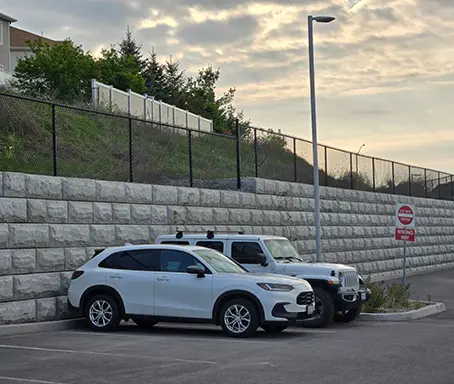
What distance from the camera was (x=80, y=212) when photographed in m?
19.1

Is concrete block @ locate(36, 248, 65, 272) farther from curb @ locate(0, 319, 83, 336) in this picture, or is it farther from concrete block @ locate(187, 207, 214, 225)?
concrete block @ locate(187, 207, 214, 225)

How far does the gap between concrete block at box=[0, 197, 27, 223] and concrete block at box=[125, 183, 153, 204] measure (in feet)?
11.8

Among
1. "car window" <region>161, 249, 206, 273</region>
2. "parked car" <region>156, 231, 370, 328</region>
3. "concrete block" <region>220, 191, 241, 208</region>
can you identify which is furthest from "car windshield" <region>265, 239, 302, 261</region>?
"concrete block" <region>220, 191, 241, 208</region>

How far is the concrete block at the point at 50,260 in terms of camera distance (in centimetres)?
1783

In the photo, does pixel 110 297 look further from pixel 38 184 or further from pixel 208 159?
pixel 208 159

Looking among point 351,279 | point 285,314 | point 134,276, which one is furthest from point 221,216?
point 285,314

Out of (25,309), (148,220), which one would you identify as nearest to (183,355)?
(25,309)

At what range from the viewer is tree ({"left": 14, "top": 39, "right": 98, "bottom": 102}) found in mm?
43750

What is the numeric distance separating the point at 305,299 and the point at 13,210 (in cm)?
577

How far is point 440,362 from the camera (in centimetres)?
1273

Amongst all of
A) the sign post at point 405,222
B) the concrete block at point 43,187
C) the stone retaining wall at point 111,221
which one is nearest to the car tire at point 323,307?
the stone retaining wall at point 111,221

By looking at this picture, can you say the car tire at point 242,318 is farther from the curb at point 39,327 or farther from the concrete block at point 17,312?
the concrete block at point 17,312

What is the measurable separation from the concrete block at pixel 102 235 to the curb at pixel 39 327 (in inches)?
78.9

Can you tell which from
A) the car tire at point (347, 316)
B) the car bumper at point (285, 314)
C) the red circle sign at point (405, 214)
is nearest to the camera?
the car bumper at point (285, 314)
